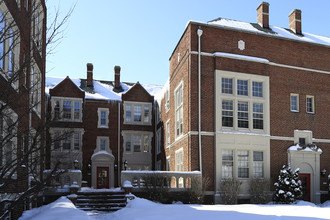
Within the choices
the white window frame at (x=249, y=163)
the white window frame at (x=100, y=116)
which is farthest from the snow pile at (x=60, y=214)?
the white window frame at (x=100, y=116)

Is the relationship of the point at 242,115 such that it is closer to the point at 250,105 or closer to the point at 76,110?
the point at 250,105

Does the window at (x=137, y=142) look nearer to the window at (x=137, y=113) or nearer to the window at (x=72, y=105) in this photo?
the window at (x=137, y=113)

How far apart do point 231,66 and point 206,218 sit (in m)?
11.3

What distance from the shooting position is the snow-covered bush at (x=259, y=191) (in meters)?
19.9

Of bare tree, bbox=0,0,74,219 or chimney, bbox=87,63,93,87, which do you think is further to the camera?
chimney, bbox=87,63,93,87

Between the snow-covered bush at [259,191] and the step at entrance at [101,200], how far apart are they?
702 centimetres

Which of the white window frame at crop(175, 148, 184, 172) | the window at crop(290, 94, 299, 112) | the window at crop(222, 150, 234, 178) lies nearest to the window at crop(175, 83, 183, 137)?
the white window frame at crop(175, 148, 184, 172)

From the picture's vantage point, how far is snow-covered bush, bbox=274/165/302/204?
63.8 feet

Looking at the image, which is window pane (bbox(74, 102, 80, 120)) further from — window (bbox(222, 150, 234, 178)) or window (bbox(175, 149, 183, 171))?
window (bbox(222, 150, 234, 178))

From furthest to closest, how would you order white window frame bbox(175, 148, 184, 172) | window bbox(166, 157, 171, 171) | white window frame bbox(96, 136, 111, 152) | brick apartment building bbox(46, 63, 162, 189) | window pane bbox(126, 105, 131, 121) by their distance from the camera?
window pane bbox(126, 105, 131, 121), white window frame bbox(96, 136, 111, 152), brick apartment building bbox(46, 63, 162, 189), window bbox(166, 157, 171, 171), white window frame bbox(175, 148, 184, 172)

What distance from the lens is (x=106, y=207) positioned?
59.9 feet

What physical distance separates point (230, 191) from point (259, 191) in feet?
5.86

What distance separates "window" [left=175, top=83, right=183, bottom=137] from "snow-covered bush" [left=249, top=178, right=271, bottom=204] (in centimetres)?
548

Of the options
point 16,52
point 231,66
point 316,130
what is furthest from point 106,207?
point 316,130
